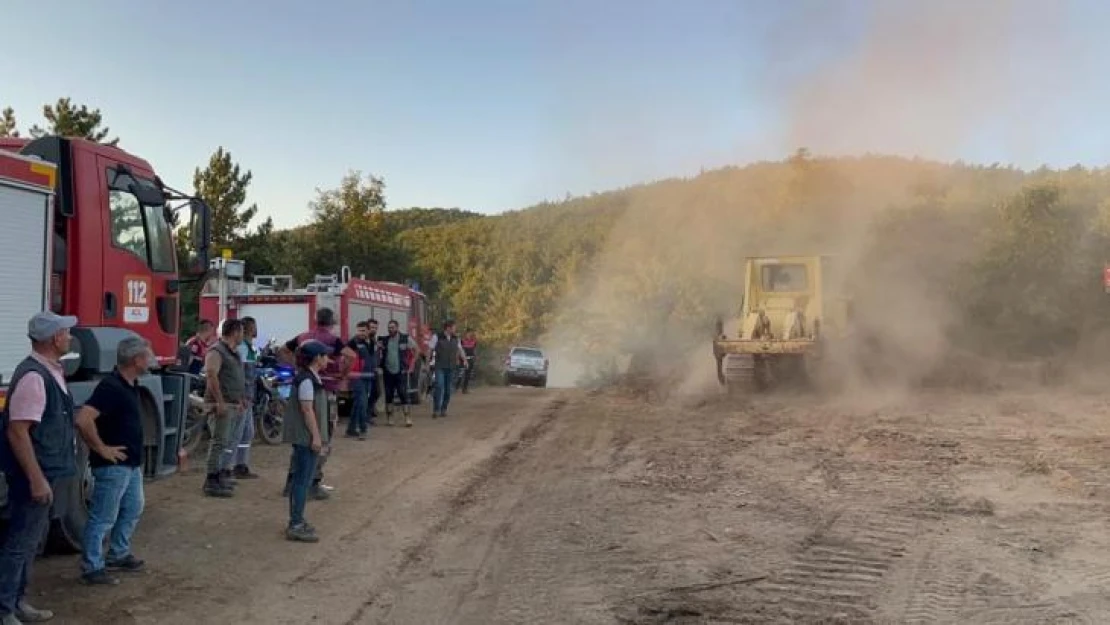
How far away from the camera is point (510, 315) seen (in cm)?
5859

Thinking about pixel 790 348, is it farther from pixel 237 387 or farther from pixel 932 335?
pixel 237 387

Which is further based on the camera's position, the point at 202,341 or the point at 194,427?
the point at 202,341

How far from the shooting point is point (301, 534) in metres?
6.57

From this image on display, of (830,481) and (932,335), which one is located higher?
(932,335)

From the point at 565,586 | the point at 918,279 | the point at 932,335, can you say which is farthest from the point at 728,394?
the point at 565,586

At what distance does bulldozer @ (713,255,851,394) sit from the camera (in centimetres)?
1717

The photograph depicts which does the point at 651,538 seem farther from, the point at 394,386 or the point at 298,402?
the point at 394,386

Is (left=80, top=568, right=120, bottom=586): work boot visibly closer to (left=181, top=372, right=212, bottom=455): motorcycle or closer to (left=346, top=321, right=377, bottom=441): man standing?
(left=181, top=372, right=212, bottom=455): motorcycle

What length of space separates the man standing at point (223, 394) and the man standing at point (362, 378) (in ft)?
13.5

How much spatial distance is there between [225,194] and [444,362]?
19108mm

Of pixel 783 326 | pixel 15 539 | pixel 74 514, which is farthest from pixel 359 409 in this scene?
pixel 783 326

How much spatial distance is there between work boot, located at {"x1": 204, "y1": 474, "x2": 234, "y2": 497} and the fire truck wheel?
1.92 m

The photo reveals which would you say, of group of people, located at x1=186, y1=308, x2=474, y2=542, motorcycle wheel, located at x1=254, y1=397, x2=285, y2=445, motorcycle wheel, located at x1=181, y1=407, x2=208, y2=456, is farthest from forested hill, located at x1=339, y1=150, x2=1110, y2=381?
motorcycle wheel, located at x1=181, y1=407, x2=208, y2=456

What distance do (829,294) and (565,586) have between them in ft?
46.7
